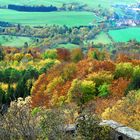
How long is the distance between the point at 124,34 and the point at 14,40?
45.9m

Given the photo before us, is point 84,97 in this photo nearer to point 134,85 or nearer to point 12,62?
→ point 134,85

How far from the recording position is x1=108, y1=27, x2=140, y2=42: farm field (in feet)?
580

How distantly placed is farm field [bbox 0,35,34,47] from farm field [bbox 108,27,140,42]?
3238cm

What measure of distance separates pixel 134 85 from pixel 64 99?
10.9 meters

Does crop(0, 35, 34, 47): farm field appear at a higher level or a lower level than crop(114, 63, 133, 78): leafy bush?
lower

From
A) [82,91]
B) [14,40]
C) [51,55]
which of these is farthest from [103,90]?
[14,40]

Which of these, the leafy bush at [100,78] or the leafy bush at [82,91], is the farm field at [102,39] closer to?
the leafy bush at [100,78]

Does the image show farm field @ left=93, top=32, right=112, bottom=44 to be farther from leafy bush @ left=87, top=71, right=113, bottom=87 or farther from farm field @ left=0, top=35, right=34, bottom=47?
leafy bush @ left=87, top=71, right=113, bottom=87

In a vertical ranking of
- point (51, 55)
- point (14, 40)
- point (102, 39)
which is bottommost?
point (14, 40)

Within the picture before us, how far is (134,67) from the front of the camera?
71.0 m

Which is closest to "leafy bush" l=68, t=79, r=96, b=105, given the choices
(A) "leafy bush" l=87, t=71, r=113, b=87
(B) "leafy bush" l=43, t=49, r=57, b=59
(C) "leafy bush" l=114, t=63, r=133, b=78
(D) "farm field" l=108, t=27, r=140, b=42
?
(A) "leafy bush" l=87, t=71, r=113, b=87

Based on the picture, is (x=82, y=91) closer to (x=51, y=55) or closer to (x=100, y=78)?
(x=100, y=78)

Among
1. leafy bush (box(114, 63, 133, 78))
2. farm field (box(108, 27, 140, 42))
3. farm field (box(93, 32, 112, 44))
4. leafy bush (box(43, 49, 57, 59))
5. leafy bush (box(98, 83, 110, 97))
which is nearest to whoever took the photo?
leafy bush (box(98, 83, 110, 97))

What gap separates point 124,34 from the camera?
18862 cm
